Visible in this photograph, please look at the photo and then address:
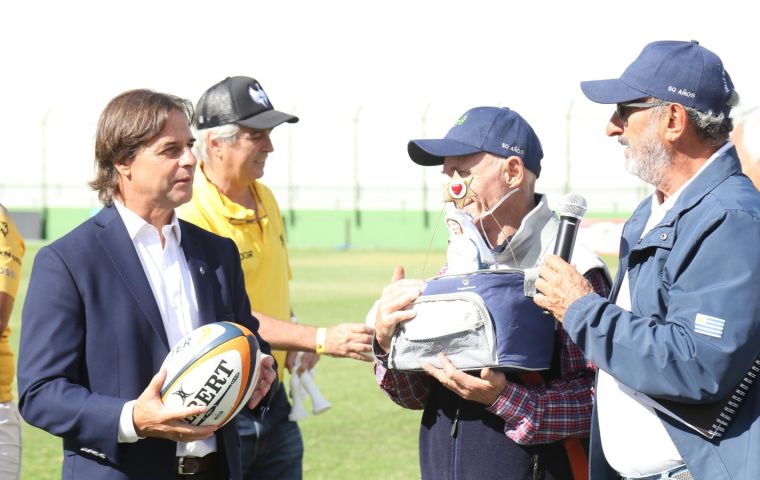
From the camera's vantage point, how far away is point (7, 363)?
5.16 m

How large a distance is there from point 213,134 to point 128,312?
199 centimetres

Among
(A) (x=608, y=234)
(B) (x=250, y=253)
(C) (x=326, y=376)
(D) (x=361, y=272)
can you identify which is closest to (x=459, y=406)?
(B) (x=250, y=253)

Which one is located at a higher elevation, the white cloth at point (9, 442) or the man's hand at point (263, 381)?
the man's hand at point (263, 381)

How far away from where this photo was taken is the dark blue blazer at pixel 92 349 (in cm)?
375

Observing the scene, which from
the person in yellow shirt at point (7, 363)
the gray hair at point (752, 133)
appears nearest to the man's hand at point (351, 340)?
the person in yellow shirt at point (7, 363)

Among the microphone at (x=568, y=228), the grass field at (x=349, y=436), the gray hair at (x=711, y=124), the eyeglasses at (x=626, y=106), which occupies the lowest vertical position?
the grass field at (x=349, y=436)

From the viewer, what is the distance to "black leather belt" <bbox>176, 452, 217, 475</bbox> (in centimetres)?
397

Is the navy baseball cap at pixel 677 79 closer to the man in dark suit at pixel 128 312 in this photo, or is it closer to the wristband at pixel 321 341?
the man in dark suit at pixel 128 312

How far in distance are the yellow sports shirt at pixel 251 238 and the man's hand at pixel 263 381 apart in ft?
4.42

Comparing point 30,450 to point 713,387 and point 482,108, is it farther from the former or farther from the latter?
point 713,387

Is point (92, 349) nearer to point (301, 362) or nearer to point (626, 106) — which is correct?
point (626, 106)

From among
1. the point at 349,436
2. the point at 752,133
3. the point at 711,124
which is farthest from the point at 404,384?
the point at 349,436

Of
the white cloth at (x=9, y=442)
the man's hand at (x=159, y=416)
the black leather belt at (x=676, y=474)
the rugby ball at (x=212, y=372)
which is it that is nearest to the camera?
the black leather belt at (x=676, y=474)

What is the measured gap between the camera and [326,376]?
13.2 m
